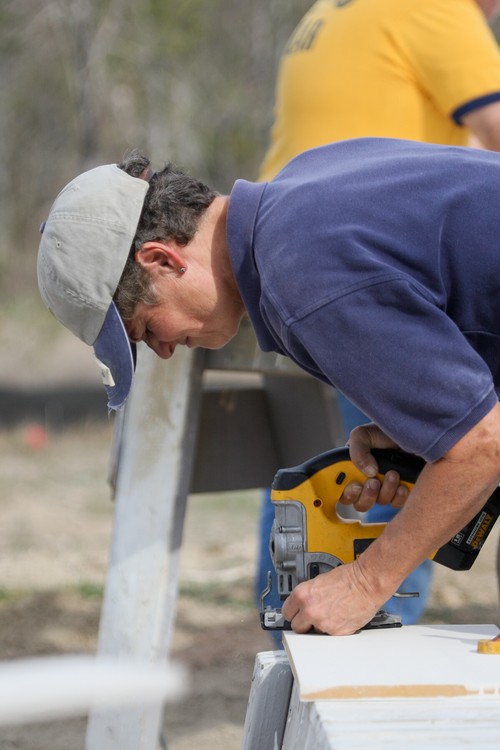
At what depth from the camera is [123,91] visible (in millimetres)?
10180

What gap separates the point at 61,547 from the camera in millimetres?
5113

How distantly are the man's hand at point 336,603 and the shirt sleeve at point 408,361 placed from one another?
1.05 feet

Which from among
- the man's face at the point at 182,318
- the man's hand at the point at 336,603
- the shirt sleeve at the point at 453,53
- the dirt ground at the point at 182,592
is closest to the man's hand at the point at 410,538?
the man's hand at the point at 336,603

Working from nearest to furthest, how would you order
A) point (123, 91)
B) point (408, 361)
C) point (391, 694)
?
point (391, 694)
point (408, 361)
point (123, 91)

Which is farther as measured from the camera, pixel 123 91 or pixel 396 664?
pixel 123 91

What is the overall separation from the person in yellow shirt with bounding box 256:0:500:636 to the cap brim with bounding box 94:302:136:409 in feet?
3.21

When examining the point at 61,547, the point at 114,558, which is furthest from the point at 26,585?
the point at 114,558

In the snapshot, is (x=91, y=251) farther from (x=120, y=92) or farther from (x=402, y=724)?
(x=120, y=92)

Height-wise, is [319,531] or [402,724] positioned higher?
[402,724]

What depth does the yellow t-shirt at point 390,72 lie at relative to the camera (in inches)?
103

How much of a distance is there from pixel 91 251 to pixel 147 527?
1150 millimetres

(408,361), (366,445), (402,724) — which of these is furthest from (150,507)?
(402,724)

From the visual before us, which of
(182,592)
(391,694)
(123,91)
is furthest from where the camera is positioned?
(123,91)

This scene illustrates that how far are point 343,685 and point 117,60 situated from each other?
9.12 metres
